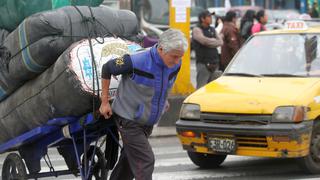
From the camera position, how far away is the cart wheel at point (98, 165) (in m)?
6.25

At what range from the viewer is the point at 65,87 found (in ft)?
18.9

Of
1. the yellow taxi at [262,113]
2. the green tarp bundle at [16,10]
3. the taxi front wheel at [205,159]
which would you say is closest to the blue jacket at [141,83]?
the green tarp bundle at [16,10]

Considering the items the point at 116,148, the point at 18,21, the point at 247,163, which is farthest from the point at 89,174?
the point at 247,163

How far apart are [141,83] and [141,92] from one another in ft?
0.23

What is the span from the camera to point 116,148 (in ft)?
20.8

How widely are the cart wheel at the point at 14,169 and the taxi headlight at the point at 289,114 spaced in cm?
272

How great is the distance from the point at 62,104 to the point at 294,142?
2.75 metres

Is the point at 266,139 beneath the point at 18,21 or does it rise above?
beneath

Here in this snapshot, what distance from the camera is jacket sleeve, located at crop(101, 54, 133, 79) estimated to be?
5.50 metres

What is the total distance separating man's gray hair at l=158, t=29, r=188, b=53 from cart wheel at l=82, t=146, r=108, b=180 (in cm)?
128

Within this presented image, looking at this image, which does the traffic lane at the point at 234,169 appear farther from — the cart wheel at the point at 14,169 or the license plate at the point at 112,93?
the license plate at the point at 112,93

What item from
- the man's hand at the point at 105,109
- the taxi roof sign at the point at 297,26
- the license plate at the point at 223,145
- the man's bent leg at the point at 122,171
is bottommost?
the license plate at the point at 223,145

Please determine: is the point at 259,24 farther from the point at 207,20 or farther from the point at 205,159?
the point at 205,159

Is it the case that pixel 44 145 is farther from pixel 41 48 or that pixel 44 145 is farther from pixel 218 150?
pixel 218 150
